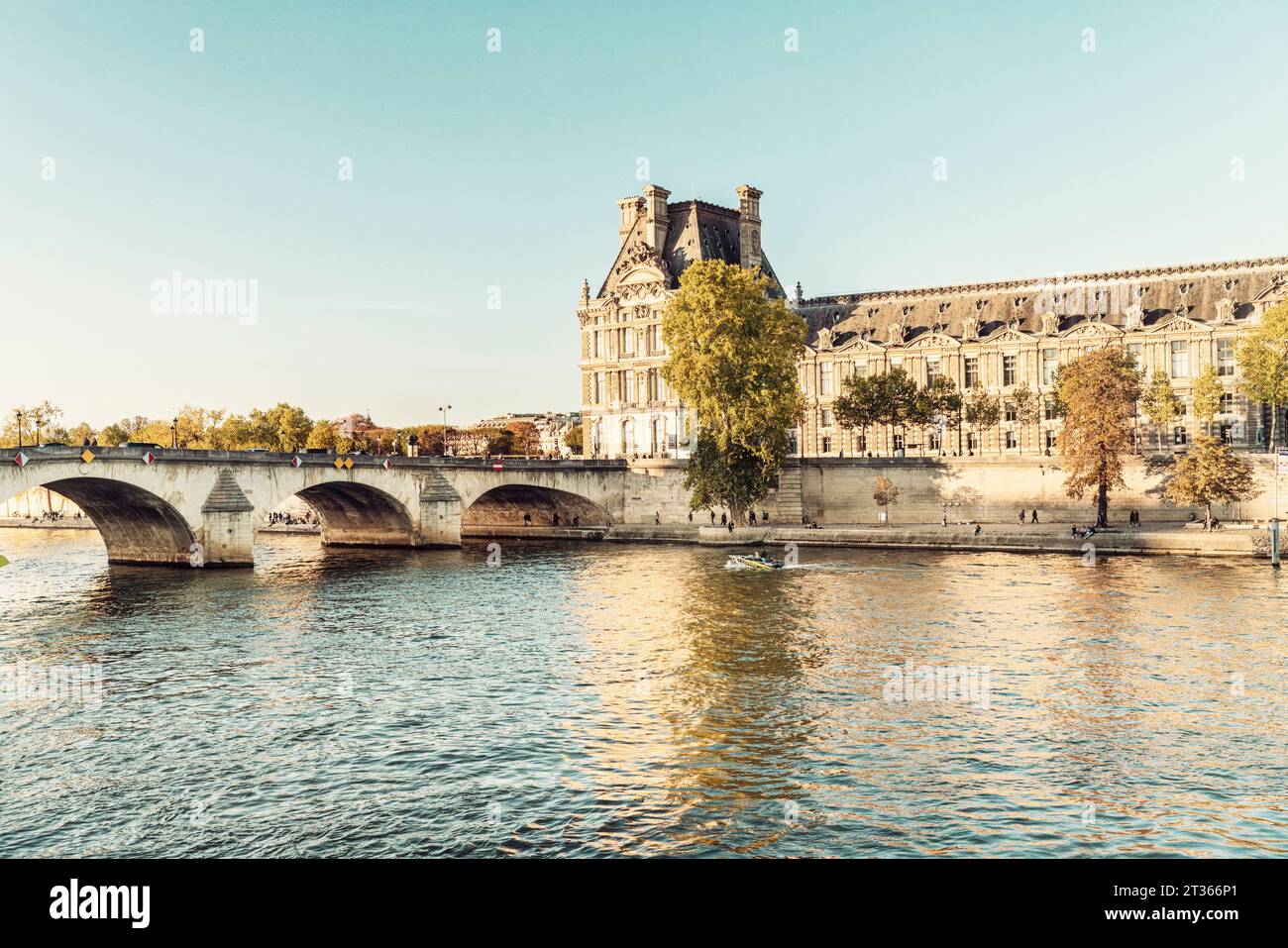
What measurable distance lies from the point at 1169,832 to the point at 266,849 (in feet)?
52.8

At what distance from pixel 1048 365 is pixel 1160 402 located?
15.6 meters

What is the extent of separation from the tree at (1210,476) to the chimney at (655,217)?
58.8 m

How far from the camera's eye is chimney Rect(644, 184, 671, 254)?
11862 centimetres

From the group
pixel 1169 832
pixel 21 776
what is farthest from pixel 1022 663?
pixel 21 776

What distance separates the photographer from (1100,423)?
3088 inches

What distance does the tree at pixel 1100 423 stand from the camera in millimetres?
78375

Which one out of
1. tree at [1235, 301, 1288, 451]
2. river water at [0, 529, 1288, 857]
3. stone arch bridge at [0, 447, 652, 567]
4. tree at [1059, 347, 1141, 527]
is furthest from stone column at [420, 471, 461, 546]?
tree at [1235, 301, 1288, 451]

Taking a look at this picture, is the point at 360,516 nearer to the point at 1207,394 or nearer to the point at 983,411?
the point at 983,411

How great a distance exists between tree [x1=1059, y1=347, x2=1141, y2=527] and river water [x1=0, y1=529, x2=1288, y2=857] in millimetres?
22251
